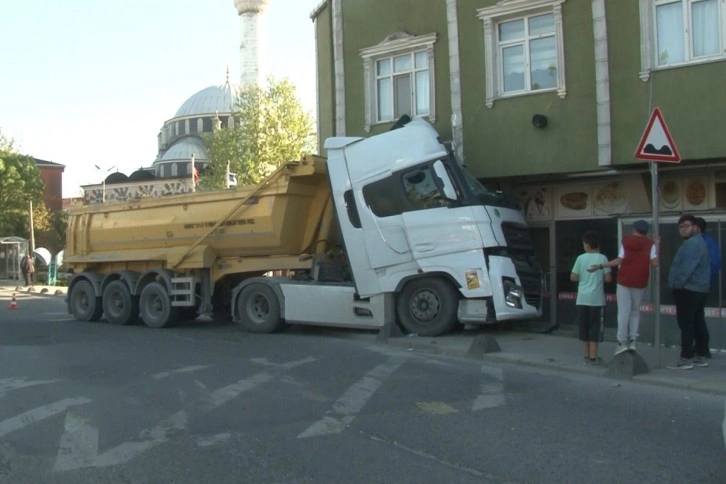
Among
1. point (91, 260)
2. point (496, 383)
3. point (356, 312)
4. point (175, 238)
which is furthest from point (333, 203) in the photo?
point (91, 260)

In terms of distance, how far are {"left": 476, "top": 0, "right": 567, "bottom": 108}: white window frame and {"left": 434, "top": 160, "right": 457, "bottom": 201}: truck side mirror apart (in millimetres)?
2480

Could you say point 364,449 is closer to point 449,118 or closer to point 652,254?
point 652,254

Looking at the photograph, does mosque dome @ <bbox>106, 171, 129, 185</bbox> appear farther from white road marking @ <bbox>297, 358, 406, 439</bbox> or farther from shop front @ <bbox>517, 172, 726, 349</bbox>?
white road marking @ <bbox>297, 358, 406, 439</bbox>

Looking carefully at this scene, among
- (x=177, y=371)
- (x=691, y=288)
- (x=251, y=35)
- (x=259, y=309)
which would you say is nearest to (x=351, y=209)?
(x=259, y=309)

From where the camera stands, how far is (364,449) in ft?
20.6

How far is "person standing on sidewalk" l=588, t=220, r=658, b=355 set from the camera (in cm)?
991

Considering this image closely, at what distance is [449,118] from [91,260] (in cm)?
851

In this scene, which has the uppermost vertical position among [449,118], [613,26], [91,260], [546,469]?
[613,26]

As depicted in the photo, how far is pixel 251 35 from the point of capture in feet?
243

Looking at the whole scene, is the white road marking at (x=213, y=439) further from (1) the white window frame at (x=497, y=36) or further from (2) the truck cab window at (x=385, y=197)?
(1) the white window frame at (x=497, y=36)

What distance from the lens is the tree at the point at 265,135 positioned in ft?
132

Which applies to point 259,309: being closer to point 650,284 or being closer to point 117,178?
point 650,284

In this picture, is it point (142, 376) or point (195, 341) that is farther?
point (195, 341)

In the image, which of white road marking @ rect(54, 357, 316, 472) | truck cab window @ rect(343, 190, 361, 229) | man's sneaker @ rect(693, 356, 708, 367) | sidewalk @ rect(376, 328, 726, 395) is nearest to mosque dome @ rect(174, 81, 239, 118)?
truck cab window @ rect(343, 190, 361, 229)
